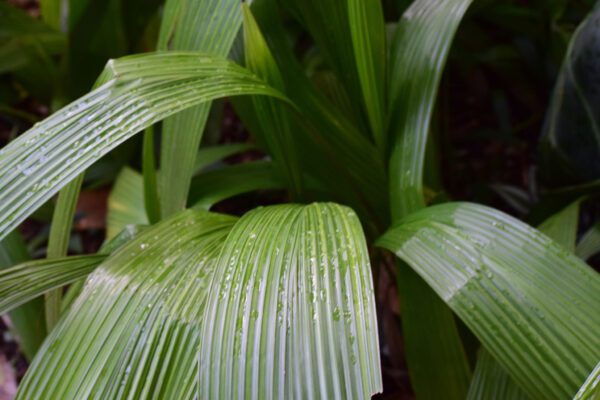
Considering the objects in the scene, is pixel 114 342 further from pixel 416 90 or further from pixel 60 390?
pixel 416 90

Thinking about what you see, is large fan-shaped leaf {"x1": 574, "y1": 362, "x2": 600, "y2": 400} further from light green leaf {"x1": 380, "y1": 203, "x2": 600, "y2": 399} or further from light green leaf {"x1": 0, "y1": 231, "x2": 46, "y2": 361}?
light green leaf {"x1": 0, "y1": 231, "x2": 46, "y2": 361}

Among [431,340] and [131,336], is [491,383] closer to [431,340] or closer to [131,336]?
[431,340]

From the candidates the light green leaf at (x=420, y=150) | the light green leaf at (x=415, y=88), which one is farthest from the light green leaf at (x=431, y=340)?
the light green leaf at (x=415, y=88)

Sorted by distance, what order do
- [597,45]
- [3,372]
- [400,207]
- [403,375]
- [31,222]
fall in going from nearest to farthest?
[400,207]
[597,45]
[403,375]
[3,372]
[31,222]

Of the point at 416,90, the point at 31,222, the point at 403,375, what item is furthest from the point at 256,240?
the point at 31,222

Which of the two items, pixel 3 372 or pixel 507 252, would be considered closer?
pixel 507 252

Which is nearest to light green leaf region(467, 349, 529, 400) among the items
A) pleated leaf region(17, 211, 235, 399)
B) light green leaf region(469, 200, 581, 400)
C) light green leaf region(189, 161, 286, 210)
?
light green leaf region(469, 200, 581, 400)

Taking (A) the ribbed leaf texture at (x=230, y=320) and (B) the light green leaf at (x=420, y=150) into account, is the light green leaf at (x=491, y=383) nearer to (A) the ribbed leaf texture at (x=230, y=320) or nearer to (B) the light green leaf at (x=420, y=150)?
(B) the light green leaf at (x=420, y=150)
